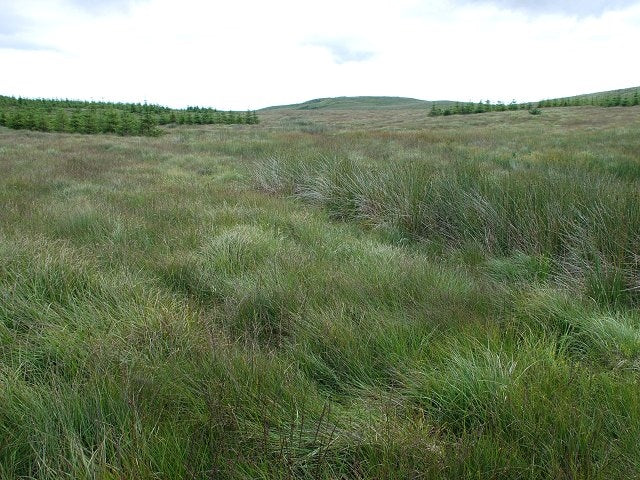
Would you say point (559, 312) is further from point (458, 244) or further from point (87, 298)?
point (87, 298)

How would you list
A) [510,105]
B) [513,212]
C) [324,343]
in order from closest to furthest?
[324,343]
[513,212]
[510,105]

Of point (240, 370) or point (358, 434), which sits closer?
point (358, 434)

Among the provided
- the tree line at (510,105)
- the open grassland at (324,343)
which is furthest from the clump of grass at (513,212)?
the tree line at (510,105)

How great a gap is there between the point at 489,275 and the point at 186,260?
2.74 meters

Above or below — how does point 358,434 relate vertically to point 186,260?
below

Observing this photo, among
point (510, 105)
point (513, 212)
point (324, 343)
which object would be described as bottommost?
point (324, 343)

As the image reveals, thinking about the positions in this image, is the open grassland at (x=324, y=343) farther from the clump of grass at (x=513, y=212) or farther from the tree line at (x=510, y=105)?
the tree line at (x=510, y=105)

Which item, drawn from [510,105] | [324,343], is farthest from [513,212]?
[510,105]

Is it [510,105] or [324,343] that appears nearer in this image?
[324,343]

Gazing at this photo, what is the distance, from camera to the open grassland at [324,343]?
149 cm

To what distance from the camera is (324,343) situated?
2.29 meters

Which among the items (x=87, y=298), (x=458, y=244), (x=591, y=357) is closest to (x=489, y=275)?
(x=458, y=244)

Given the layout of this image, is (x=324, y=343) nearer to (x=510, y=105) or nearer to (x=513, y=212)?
(x=513, y=212)

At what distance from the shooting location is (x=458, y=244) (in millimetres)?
4828
